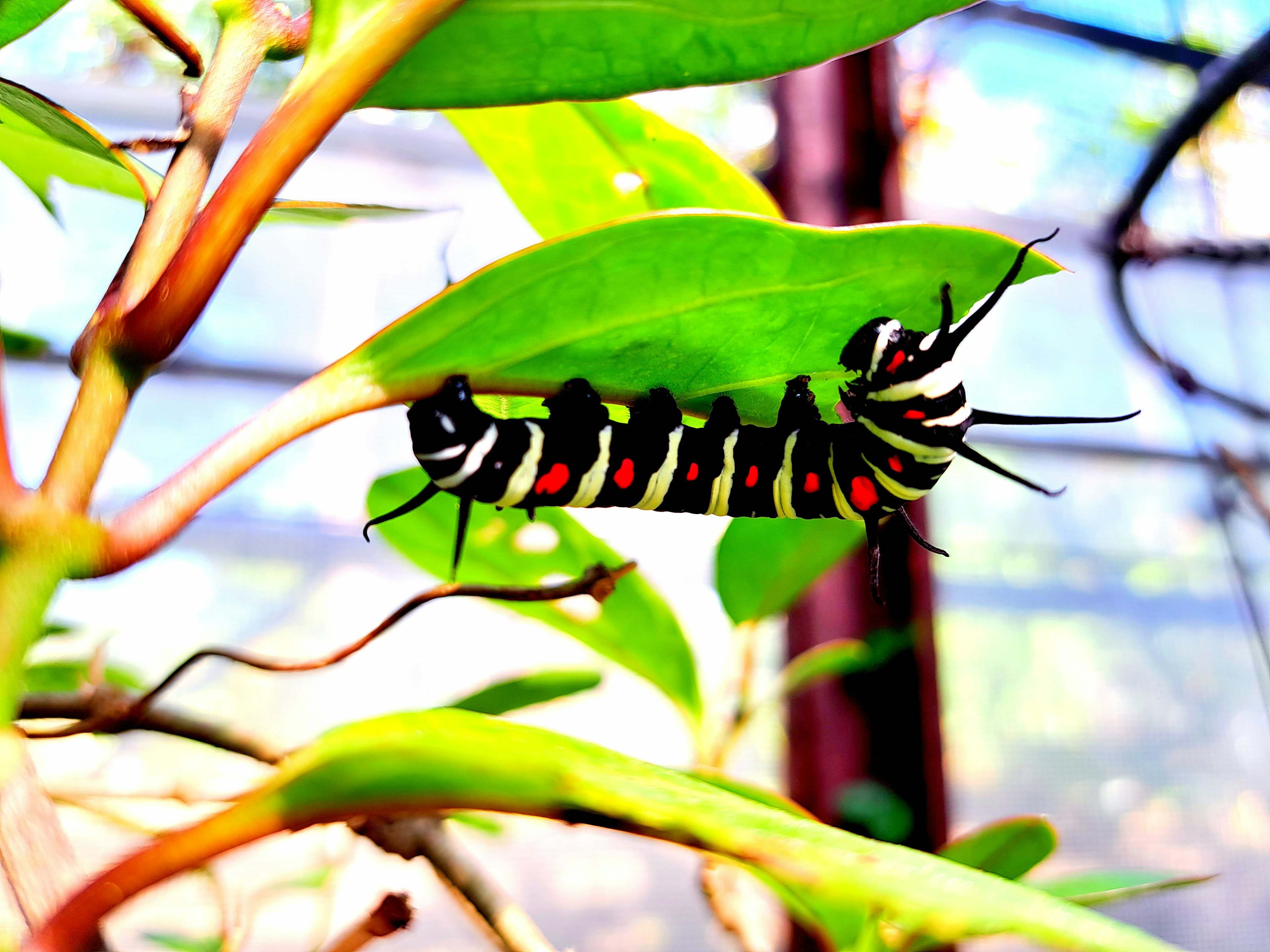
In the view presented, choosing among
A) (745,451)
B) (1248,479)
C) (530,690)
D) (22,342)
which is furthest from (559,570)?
(1248,479)

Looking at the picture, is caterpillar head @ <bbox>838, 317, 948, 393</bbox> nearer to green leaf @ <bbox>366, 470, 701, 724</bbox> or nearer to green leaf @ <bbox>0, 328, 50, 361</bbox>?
green leaf @ <bbox>366, 470, 701, 724</bbox>

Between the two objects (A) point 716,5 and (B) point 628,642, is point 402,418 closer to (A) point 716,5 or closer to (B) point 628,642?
(B) point 628,642

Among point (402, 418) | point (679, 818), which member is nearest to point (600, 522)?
point (402, 418)

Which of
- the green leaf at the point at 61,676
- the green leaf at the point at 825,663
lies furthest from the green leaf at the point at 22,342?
the green leaf at the point at 825,663

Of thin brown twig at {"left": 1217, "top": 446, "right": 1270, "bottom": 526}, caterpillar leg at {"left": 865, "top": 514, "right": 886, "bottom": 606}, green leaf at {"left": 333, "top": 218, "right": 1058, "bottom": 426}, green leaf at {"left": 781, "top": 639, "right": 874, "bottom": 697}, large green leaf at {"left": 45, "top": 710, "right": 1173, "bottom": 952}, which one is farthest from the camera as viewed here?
thin brown twig at {"left": 1217, "top": 446, "right": 1270, "bottom": 526}

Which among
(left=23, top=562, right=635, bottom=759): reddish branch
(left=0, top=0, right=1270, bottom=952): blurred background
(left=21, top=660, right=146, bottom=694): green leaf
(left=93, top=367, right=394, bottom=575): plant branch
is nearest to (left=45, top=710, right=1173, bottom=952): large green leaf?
(left=93, top=367, right=394, bottom=575): plant branch
